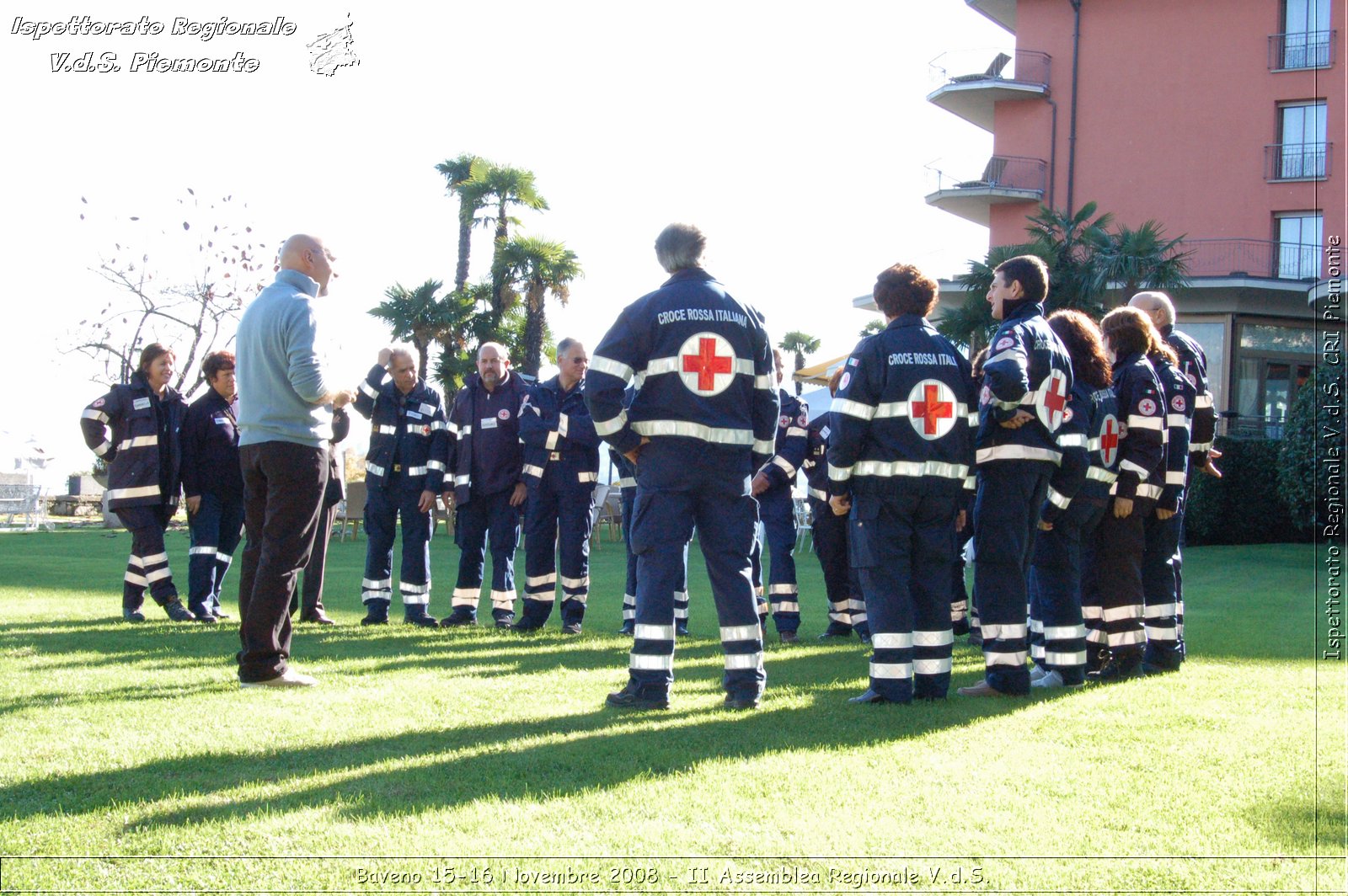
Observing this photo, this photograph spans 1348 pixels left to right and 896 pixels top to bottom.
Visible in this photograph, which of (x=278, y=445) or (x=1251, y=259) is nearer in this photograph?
(x=278, y=445)

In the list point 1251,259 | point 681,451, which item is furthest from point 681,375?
point 1251,259

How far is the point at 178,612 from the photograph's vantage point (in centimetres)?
943

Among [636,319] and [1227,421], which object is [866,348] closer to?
[636,319]

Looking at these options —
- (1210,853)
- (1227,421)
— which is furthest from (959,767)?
(1227,421)

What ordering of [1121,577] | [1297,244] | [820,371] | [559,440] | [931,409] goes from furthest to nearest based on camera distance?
[1297,244]
[820,371]
[559,440]
[1121,577]
[931,409]

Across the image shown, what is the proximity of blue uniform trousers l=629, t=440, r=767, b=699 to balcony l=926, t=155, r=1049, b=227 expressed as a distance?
1335 inches

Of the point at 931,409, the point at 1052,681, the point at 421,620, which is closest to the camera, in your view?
→ the point at 931,409

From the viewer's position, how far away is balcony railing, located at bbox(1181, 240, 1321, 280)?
113 ft

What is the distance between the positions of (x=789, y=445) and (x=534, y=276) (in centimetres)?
2425

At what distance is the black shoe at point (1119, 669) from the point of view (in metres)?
6.97

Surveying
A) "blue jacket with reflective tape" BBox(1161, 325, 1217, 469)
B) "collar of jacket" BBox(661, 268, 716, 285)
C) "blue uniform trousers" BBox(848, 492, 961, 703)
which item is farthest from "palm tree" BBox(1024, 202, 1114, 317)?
"collar of jacket" BBox(661, 268, 716, 285)

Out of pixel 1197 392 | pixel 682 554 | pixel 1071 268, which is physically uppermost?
pixel 1071 268

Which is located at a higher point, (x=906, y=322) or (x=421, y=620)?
(x=906, y=322)

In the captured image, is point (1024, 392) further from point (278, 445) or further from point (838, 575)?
point (278, 445)
